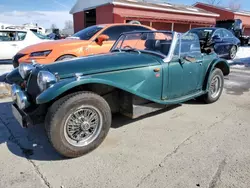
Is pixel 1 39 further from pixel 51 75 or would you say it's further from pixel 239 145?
pixel 239 145

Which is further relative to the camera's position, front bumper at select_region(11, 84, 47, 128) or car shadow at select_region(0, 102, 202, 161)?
car shadow at select_region(0, 102, 202, 161)

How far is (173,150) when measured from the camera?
285 centimetres

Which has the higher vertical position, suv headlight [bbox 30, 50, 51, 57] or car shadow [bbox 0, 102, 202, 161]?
suv headlight [bbox 30, 50, 51, 57]

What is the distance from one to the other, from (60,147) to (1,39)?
8.78 m

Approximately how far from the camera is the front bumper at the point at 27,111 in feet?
8.61

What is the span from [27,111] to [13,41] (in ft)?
26.1

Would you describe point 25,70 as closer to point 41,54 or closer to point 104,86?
point 104,86

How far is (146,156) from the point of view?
271 cm

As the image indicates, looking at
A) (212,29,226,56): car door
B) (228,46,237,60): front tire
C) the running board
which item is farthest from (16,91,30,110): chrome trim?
(228,46,237,60): front tire

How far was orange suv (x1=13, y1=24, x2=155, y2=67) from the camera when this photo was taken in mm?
5508

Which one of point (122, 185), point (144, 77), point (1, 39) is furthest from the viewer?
point (1, 39)

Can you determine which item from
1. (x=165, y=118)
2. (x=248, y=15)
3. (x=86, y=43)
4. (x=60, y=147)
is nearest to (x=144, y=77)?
(x=165, y=118)

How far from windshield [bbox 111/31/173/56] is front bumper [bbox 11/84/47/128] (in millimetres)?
1875

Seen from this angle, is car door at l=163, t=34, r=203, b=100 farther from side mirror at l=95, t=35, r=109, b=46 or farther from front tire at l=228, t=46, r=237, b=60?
front tire at l=228, t=46, r=237, b=60
